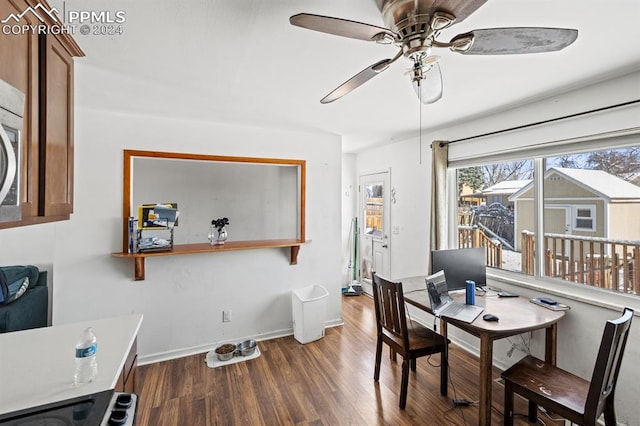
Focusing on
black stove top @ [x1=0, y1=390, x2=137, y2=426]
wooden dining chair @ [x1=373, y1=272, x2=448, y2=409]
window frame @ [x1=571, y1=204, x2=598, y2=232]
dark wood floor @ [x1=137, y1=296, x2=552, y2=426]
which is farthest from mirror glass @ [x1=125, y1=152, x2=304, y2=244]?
window frame @ [x1=571, y1=204, x2=598, y2=232]

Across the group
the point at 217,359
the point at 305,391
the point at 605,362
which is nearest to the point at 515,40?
the point at 605,362

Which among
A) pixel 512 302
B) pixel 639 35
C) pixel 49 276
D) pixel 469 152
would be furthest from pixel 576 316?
pixel 49 276

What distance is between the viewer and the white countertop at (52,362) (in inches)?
42.4

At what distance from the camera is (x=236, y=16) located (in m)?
1.33

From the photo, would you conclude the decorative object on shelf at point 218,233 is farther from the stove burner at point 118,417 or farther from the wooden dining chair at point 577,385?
the wooden dining chair at point 577,385

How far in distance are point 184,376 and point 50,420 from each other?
1.79m

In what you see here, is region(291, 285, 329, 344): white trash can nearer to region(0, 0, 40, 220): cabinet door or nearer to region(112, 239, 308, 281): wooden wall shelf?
region(112, 239, 308, 281): wooden wall shelf

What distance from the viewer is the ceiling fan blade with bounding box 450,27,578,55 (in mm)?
1076

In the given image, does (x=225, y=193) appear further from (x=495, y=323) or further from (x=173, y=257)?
(x=495, y=323)

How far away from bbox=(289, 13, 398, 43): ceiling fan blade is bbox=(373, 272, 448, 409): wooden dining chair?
5.44ft

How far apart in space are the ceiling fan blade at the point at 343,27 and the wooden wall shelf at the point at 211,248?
230 centimetres

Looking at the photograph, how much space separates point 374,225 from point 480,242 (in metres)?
1.82

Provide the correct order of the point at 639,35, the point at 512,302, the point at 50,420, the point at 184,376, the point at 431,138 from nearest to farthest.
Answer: the point at 50,420 → the point at 639,35 → the point at 512,302 → the point at 184,376 → the point at 431,138

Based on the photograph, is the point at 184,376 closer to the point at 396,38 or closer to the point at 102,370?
the point at 102,370
